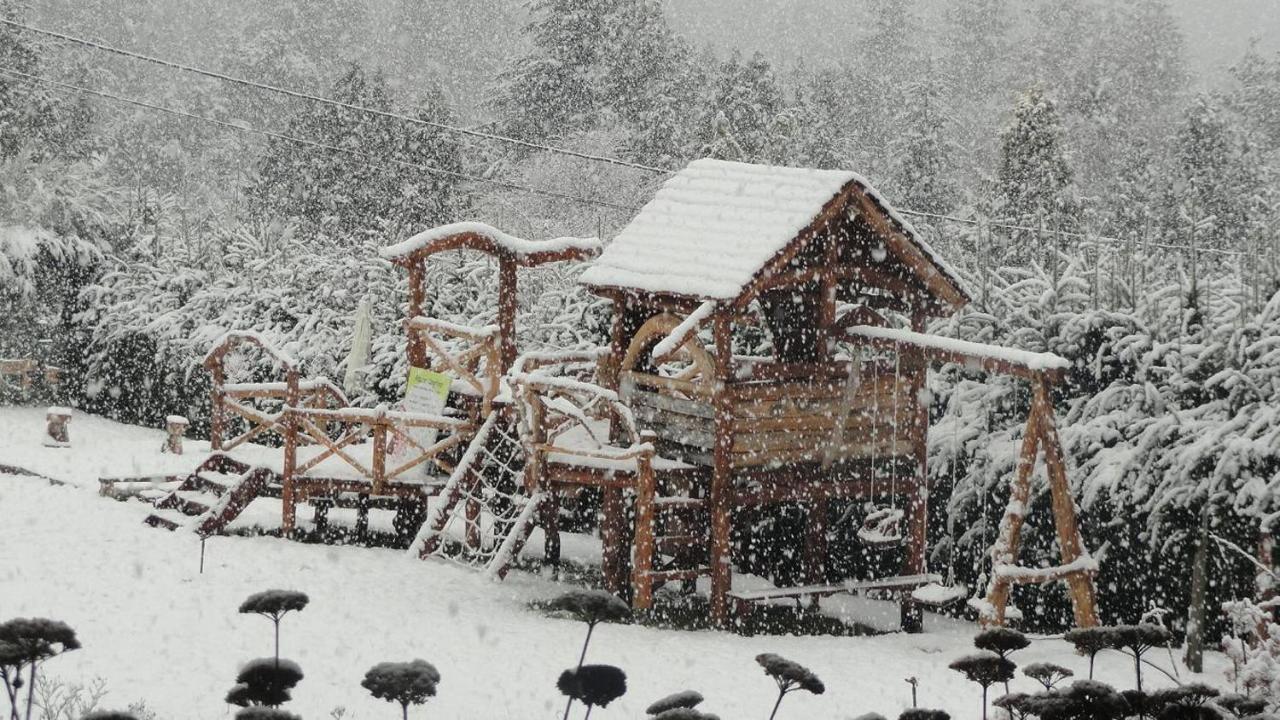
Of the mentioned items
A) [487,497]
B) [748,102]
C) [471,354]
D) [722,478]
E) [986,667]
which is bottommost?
[487,497]

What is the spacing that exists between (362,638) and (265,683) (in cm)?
568

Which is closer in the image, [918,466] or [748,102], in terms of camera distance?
[918,466]

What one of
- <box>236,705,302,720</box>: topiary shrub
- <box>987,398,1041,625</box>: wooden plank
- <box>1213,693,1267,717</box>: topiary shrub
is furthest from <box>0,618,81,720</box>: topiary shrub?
<box>987,398,1041,625</box>: wooden plank

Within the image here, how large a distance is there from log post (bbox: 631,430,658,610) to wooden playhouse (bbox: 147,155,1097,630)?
0.06ft

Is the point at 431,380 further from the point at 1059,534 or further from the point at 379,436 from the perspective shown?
the point at 1059,534

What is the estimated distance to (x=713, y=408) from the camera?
1184 centimetres

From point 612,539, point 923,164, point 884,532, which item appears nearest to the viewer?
point 884,532

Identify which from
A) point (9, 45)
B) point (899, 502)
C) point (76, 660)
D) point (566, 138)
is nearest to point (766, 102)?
point (566, 138)

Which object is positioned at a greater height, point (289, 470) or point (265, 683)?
point (265, 683)

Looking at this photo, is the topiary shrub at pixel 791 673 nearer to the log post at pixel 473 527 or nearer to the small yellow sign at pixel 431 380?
the log post at pixel 473 527

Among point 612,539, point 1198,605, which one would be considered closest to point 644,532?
point 612,539

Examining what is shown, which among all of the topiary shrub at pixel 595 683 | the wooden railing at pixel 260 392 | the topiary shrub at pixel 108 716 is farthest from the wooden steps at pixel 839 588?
the topiary shrub at pixel 108 716

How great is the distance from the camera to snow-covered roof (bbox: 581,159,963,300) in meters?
11.4

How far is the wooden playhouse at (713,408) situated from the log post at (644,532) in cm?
2
